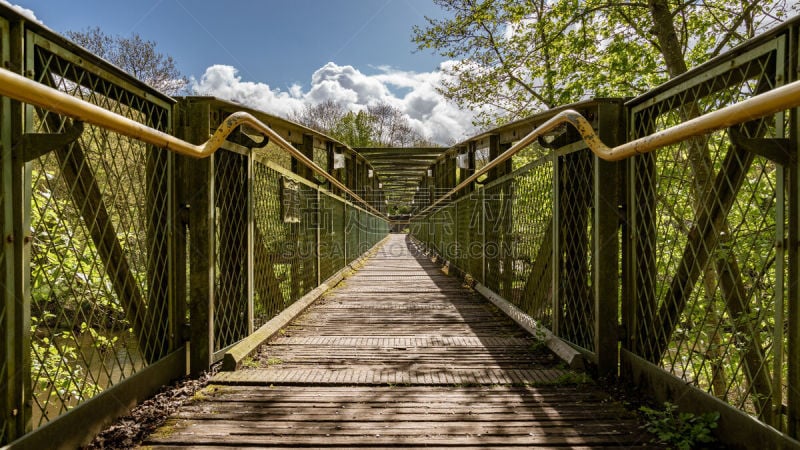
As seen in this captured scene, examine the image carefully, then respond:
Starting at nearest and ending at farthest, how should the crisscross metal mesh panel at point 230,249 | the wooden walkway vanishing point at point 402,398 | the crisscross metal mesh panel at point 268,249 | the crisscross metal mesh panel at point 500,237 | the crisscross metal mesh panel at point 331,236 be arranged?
1. the wooden walkway vanishing point at point 402,398
2. the crisscross metal mesh panel at point 230,249
3. the crisscross metal mesh panel at point 268,249
4. the crisscross metal mesh panel at point 500,237
5. the crisscross metal mesh panel at point 331,236

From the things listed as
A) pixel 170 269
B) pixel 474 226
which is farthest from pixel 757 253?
pixel 170 269

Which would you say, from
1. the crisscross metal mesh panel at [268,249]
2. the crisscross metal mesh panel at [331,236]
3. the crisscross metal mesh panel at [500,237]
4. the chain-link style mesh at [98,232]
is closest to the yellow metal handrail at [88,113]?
the chain-link style mesh at [98,232]

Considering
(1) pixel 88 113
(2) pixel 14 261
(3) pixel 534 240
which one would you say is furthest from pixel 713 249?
(2) pixel 14 261

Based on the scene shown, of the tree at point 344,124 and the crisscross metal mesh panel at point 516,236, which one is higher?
the tree at point 344,124

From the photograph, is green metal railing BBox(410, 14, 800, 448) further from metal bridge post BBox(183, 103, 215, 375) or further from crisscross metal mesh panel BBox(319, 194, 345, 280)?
crisscross metal mesh panel BBox(319, 194, 345, 280)

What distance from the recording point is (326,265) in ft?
20.0

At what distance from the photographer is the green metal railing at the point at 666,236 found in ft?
4.80

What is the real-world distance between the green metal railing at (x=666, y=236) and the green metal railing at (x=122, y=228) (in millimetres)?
1903

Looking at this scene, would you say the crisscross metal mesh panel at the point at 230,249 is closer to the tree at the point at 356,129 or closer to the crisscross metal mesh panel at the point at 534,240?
the crisscross metal mesh panel at the point at 534,240

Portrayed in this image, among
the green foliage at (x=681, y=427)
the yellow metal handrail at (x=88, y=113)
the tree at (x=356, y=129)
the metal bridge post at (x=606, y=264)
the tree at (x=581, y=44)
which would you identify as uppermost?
the tree at (x=356, y=129)

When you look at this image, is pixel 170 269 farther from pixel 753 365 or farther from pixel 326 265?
pixel 753 365

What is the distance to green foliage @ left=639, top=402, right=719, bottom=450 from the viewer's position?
1691 mm

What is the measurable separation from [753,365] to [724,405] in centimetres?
289

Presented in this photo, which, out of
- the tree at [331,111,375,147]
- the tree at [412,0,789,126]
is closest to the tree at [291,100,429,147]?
the tree at [331,111,375,147]
